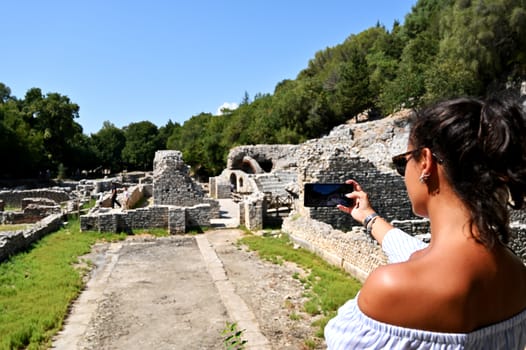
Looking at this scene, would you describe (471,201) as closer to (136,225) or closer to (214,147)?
(136,225)

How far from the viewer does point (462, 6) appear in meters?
31.7

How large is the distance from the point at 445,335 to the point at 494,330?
0.66ft

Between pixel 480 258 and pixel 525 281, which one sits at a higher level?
pixel 480 258

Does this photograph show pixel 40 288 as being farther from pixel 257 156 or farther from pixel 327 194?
A: pixel 257 156

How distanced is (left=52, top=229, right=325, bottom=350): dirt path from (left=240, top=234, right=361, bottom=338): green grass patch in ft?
0.81

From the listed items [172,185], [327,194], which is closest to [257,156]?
[172,185]

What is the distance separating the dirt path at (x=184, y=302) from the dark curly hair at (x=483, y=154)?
5.56 m

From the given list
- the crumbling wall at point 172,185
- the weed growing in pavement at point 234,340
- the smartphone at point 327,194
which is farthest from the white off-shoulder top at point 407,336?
the crumbling wall at point 172,185

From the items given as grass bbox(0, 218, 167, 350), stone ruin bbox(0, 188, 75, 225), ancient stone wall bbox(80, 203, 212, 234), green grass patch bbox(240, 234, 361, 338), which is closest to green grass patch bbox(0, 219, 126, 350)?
grass bbox(0, 218, 167, 350)

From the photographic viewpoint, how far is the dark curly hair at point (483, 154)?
4.20 feet

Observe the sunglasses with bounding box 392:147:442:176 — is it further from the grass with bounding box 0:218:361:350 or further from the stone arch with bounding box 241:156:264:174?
the stone arch with bounding box 241:156:264:174

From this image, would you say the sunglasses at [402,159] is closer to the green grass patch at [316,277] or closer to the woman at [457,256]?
the woman at [457,256]

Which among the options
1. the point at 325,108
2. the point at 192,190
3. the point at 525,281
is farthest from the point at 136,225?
the point at 325,108

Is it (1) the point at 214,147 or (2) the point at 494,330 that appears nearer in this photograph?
(2) the point at 494,330
